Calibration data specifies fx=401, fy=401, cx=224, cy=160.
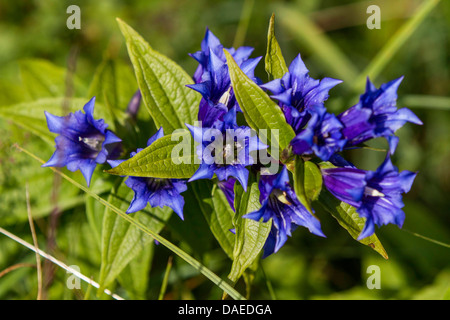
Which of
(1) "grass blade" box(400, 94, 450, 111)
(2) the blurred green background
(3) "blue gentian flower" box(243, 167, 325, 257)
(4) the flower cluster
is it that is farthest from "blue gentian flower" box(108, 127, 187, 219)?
(1) "grass blade" box(400, 94, 450, 111)

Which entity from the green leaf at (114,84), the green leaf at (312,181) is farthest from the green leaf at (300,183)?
the green leaf at (114,84)

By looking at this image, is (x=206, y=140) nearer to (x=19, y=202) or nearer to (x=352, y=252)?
(x=19, y=202)

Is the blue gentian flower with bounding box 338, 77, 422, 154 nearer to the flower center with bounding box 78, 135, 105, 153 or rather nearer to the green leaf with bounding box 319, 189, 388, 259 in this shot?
the green leaf with bounding box 319, 189, 388, 259

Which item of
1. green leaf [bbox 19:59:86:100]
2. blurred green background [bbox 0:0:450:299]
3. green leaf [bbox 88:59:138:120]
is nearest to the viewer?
green leaf [bbox 88:59:138:120]

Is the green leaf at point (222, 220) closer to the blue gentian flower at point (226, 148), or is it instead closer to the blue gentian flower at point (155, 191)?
the blue gentian flower at point (155, 191)

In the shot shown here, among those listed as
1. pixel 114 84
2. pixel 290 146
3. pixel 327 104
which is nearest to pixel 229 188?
pixel 290 146
